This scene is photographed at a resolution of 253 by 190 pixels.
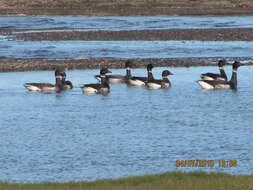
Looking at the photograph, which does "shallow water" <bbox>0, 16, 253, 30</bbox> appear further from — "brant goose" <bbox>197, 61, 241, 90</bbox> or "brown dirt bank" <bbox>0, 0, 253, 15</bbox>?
"brant goose" <bbox>197, 61, 241, 90</bbox>

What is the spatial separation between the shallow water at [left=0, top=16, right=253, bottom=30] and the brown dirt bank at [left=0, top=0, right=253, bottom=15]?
3497mm

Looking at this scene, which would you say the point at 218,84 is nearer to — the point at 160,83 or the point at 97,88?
the point at 160,83

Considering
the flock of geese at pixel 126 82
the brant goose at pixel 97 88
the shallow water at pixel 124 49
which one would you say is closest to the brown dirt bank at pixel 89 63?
the shallow water at pixel 124 49

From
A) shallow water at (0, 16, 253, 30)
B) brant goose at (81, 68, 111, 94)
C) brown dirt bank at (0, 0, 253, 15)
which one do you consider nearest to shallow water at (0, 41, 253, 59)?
shallow water at (0, 16, 253, 30)

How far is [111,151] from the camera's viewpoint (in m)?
16.8

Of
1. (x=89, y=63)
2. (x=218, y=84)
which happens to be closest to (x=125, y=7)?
(x=89, y=63)

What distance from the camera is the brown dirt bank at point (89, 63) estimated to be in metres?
31.5

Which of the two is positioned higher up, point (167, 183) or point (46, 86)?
point (167, 183)

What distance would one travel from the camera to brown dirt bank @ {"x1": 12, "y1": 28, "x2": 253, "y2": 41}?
141 ft

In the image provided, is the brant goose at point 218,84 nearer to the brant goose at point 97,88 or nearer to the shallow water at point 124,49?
the brant goose at point 97,88
